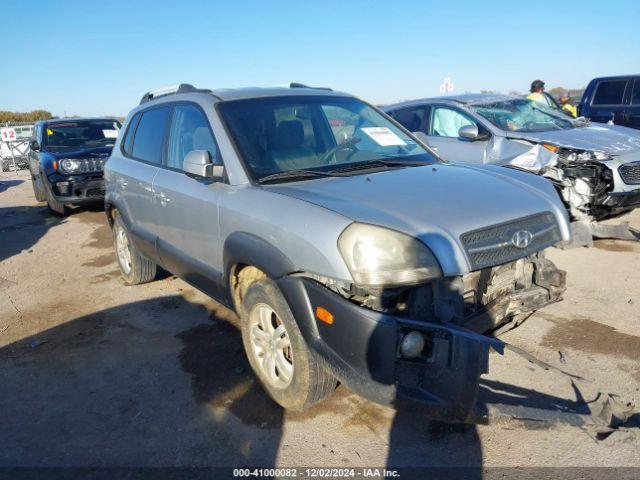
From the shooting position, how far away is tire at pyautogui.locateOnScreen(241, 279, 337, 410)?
9.16 ft

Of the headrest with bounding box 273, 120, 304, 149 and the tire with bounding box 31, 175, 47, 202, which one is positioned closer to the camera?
the headrest with bounding box 273, 120, 304, 149

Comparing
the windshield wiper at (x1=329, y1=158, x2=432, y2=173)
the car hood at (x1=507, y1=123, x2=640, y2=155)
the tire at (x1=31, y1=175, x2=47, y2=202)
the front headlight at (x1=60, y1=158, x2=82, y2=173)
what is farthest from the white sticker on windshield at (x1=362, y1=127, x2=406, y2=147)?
the tire at (x1=31, y1=175, x2=47, y2=202)

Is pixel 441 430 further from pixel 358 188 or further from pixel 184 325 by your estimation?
pixel 184 325

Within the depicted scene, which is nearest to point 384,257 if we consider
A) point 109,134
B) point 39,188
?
point 109,134

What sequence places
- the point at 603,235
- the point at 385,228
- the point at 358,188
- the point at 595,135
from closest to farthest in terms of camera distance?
the point at 385,228 → the point at 358,188 → the point at 603,235 → the point at 595,135

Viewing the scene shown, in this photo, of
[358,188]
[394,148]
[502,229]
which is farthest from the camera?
[394,148]

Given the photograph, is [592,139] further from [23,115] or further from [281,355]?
[23,115]

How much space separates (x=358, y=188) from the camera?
292 cm

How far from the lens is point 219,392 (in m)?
3.33

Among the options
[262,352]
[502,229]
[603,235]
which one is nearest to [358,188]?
[502,229]

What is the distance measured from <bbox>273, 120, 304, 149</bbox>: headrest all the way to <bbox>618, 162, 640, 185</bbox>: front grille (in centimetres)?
452

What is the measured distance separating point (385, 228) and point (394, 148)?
149 centimetres

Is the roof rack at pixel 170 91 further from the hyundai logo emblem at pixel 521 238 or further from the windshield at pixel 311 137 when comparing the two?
the hyundai logo emblem at pixel 521 238

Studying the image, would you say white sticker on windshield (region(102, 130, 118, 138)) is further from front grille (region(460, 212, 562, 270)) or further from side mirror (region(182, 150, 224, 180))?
front grille (region(460, 212, 562, 270))
